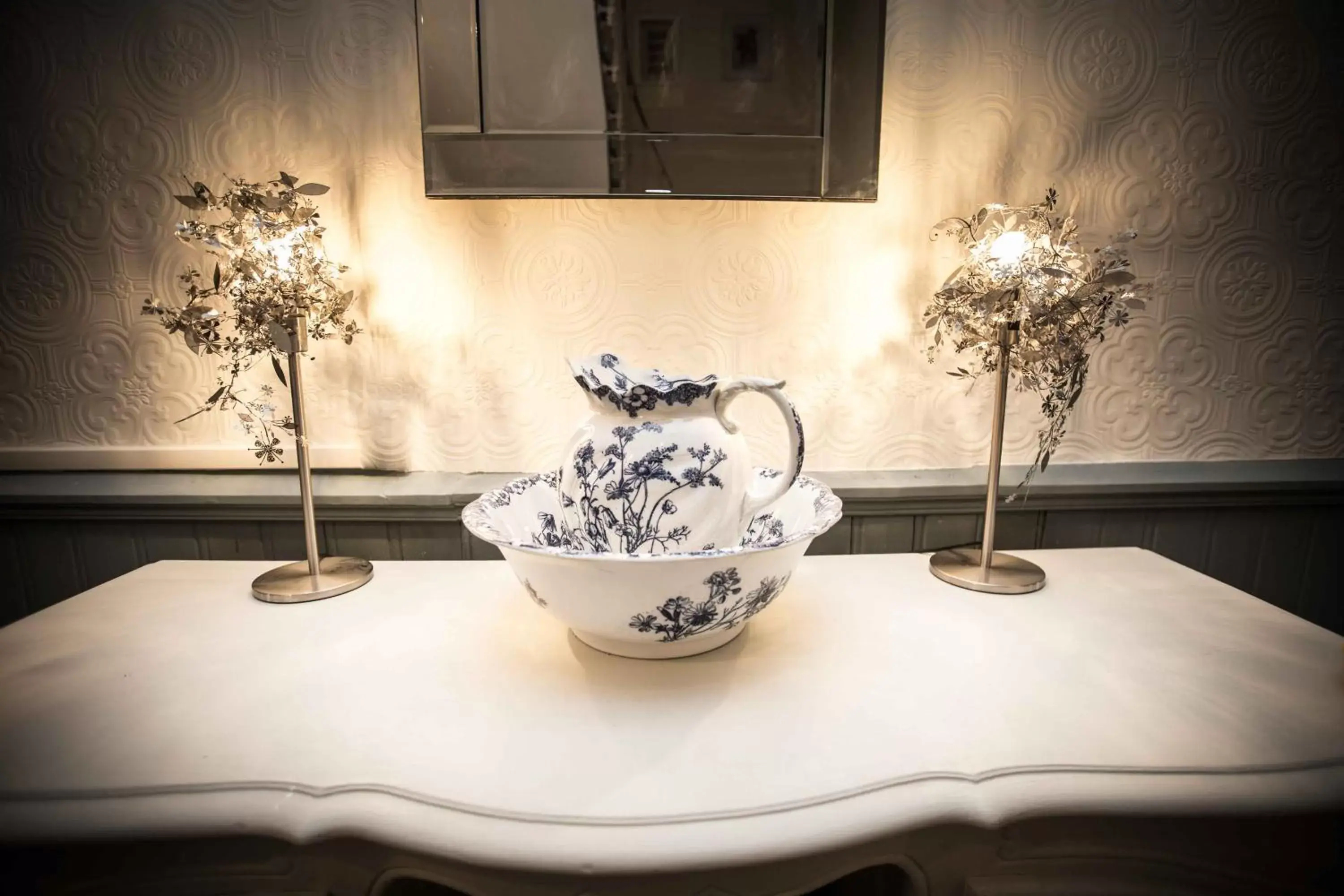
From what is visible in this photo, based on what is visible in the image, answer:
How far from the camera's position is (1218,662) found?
63 centimetres

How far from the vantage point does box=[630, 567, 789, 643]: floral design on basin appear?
58cm

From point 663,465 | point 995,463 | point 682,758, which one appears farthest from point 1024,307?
point 682,758

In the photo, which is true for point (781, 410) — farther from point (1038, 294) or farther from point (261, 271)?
point (261, 271)

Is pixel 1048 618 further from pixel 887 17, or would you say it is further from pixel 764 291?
pixel 887 17

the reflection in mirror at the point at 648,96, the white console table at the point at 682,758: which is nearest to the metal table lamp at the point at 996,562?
the white console table at the point at 682,758

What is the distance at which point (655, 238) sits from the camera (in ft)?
3.01

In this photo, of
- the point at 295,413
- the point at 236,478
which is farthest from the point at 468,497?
the point at 236,478

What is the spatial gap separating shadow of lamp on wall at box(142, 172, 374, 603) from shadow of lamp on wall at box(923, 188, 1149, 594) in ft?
2.36

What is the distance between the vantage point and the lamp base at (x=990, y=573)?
0.79 metres

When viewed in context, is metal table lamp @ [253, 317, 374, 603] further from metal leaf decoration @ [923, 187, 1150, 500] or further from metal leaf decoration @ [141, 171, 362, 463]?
metal leaf decoration @ [923, 187, 1150, 500]

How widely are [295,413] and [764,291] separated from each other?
0.62 meters

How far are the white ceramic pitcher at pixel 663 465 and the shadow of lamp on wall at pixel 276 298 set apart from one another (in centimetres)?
34

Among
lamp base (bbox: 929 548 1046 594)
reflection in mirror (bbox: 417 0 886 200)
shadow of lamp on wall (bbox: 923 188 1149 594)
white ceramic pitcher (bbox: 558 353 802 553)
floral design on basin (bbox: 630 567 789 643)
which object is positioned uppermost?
reflection in mirror (bbox: 417 0 886 200)

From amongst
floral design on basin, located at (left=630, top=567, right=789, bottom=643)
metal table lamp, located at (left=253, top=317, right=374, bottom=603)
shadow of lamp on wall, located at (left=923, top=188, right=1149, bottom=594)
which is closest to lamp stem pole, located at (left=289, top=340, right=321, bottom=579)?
metal table lamp, located at (left=253, top=317, right=374, bottom=603)
